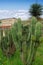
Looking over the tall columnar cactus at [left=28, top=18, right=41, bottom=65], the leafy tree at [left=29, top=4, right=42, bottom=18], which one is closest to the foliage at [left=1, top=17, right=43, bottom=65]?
the tall columnar cactus at [left=28, top=18, right=41, bottom=65]

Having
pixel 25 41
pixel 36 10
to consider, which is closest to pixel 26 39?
pixel 25 41

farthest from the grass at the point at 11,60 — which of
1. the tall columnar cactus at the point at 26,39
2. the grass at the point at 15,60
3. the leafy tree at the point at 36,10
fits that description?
the leafy tree at the point at 36,10

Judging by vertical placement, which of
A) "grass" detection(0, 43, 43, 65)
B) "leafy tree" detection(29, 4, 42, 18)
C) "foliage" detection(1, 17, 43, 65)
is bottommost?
"grass" detection(0, 43, 43, 65)

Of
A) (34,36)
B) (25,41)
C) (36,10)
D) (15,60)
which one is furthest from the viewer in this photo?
(36,10)

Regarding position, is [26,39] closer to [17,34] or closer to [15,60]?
[17,34]

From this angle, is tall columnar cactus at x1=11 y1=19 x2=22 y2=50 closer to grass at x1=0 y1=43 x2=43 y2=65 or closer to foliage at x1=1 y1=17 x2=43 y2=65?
foliage at x1=1 y1=17 x2=43 y2=65

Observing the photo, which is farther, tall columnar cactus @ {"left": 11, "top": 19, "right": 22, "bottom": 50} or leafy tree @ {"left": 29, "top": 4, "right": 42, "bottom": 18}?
leafy tree @ {"left": 29, "top": 4, "right": 42, "bottom": 18}

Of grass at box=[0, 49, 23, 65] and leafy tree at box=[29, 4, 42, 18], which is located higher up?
leafy tree at box=[29, 4, 42, 18]

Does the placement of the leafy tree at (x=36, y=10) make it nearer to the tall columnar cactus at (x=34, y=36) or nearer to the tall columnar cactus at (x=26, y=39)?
the tall columnar cactus at (x=26, y=39)

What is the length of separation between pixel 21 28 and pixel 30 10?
1714 millimetres

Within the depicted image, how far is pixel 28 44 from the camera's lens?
2629 millimetres

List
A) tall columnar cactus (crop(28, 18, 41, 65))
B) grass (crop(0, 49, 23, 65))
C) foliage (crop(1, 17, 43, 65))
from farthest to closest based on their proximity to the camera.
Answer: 1. grass (crop(0, 49, 23, 65))
2. foliage (crop(1, 17, 43, 65))
3. tall columnar cactus (crop(28, 18, 41, 65))

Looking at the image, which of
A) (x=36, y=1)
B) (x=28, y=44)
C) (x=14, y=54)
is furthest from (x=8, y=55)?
(x=36, y=1)

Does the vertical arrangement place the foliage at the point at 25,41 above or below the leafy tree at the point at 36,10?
below
